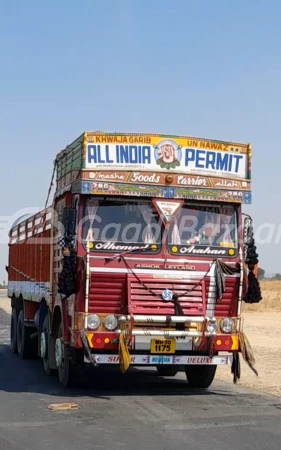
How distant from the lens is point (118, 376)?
46.9 ft

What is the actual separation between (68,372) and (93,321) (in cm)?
133

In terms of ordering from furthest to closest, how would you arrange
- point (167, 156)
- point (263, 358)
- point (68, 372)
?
point (263, 358) → point (68, 372) → point (167, 156)

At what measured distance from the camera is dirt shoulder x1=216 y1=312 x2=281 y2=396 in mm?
13750

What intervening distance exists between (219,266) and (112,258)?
5.31 ft

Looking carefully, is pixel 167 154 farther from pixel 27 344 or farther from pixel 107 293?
pixel 27 344

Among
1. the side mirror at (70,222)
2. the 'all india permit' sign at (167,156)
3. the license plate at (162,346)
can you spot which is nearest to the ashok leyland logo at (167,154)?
the 'all india permit' sign at (167,156)

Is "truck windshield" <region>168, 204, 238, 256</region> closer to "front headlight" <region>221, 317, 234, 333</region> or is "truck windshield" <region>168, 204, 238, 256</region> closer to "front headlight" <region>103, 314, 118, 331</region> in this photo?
"front headlight" <region>221, 317, 234, 333</region>

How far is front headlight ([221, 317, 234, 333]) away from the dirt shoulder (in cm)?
162

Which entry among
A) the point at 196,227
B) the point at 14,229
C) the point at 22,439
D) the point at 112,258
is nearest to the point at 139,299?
the point at 112,258

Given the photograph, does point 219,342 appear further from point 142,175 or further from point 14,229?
point 14,229

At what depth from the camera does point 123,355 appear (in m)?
10.9

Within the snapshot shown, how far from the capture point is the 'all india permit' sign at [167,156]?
1159 cm

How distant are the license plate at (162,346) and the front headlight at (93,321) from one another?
32.7 inches

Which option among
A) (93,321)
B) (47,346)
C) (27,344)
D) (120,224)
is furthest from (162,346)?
(27,344)
